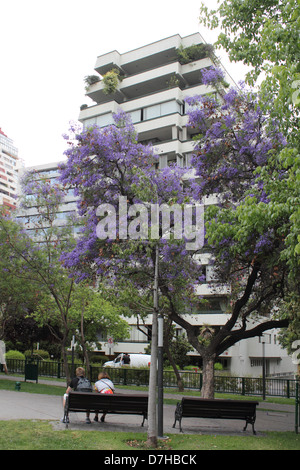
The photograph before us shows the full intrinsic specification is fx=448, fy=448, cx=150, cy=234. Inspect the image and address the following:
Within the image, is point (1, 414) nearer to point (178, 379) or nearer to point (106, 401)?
point (106, 401)

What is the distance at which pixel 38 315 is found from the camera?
25.6m

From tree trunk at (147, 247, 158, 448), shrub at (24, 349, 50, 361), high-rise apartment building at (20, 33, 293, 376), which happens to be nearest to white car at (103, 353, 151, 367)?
high-rise apartment building at (20, 33, 293, 376)

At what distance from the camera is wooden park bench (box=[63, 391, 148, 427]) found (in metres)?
10.7

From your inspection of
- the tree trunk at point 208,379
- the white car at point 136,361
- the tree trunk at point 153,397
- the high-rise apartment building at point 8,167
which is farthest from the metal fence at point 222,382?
the high-rise apartment building at point 8,167

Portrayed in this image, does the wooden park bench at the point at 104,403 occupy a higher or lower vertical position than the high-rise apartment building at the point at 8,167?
lower

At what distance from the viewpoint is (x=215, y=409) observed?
37.1 ft

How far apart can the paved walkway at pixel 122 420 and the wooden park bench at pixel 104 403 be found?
0.38 m

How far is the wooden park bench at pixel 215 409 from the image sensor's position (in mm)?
11148

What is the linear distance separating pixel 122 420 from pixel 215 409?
2.53 metres

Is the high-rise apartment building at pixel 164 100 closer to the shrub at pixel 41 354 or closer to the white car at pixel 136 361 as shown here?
the white car at pixel 136 361

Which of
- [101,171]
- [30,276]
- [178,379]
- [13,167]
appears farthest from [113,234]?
[13,167]

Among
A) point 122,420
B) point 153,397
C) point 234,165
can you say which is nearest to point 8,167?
point 234,165

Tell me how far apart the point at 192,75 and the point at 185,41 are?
349 cm

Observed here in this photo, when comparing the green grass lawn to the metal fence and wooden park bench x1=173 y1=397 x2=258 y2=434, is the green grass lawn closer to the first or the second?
wooden park bench x1=173 y1=397 x2=258 y2=434
